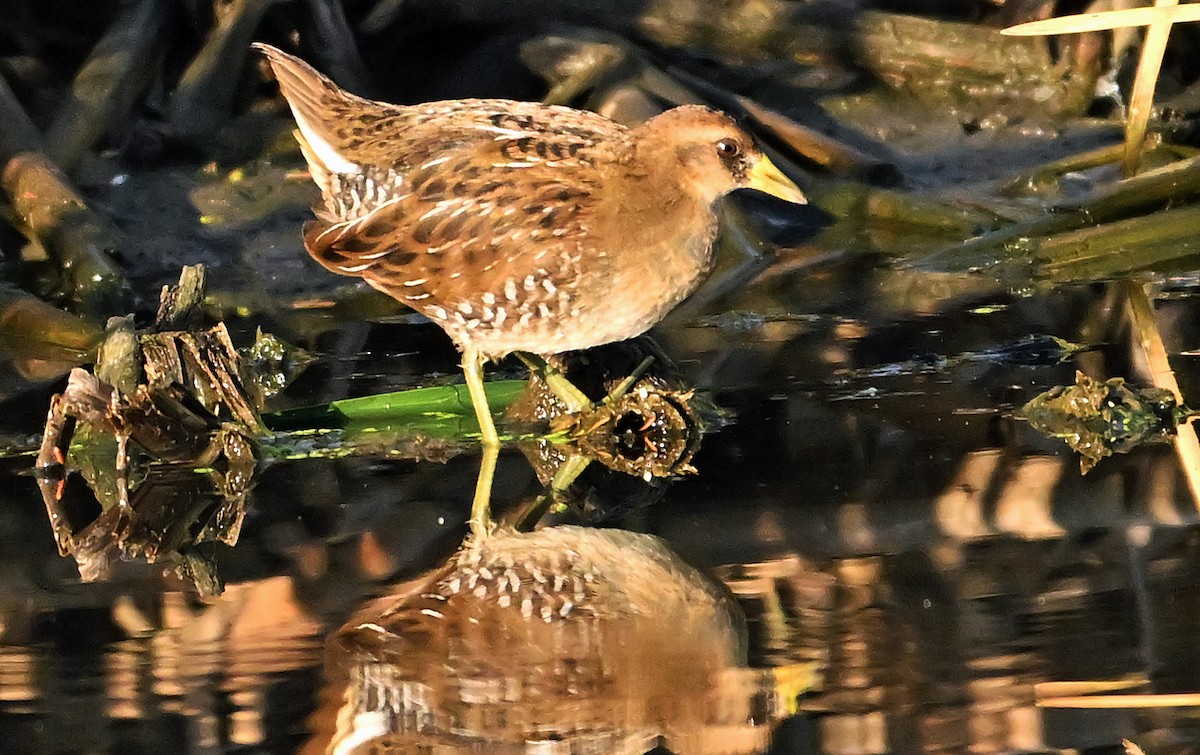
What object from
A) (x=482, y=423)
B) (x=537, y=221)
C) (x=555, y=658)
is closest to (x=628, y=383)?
(x=482, y=423)

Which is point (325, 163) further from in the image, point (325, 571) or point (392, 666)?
point (392, 666)

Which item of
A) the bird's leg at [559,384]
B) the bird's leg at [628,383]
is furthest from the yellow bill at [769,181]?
the bird's leg at [559,384]

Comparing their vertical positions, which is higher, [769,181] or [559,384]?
[769,181]

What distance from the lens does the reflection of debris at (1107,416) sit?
547 centimetres

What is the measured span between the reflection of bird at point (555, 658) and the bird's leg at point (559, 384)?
986 mm

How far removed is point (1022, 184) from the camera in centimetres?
830

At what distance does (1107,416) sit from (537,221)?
1762 mm

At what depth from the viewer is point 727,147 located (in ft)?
18.2

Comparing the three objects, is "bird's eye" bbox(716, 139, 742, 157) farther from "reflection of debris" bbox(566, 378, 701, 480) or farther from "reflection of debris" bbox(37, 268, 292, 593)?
"reflection of debris" bbox(37, 268, 292, 593)

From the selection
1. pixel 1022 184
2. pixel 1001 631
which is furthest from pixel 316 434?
pixel 1022 184

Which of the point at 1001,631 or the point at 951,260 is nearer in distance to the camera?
the point at 1001,631

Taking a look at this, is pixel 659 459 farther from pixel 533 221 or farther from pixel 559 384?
pixel 533 221

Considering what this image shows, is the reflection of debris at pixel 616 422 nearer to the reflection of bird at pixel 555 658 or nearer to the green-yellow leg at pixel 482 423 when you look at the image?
the green-yellow leg at pixel 482 423

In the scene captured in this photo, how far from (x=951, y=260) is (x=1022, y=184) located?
0.71 metres
